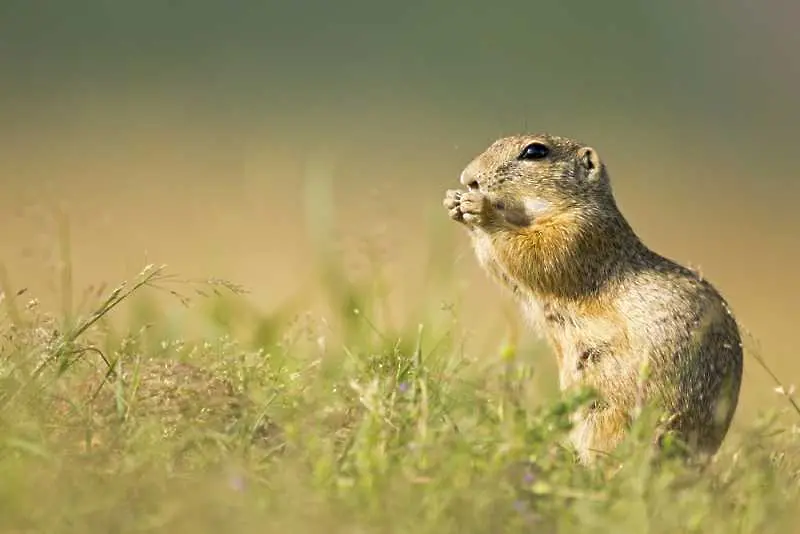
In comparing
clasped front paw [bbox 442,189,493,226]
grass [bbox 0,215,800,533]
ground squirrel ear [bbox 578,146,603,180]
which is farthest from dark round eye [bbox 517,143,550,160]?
grass [bbox 0,215,800,533]

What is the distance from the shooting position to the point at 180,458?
3.23 metres

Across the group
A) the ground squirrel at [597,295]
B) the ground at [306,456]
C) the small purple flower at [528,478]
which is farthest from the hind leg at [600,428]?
the small purple flower at [528,478]

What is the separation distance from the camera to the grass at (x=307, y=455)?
287 centimetres

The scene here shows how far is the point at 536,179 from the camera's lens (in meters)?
4.81

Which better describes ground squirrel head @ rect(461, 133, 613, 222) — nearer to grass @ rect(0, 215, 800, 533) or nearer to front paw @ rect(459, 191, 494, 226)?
front paw @ rect(459, 191, 494, 226)

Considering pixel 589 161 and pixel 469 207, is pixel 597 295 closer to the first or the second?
pixel 469 207

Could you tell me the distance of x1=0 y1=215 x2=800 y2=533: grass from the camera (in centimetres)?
287

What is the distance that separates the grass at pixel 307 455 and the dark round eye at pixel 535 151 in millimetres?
1021

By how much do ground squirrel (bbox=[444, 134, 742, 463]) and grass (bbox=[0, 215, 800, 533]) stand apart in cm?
21

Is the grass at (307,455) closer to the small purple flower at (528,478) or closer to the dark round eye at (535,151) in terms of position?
the small purple flower at (528,478)

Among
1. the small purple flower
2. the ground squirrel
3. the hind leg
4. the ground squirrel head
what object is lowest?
the hind leg

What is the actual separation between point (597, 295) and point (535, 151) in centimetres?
67

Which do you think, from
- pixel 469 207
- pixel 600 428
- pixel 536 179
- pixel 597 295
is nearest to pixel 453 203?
pixel 469 207

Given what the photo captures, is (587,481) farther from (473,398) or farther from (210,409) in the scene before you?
(210,409)
